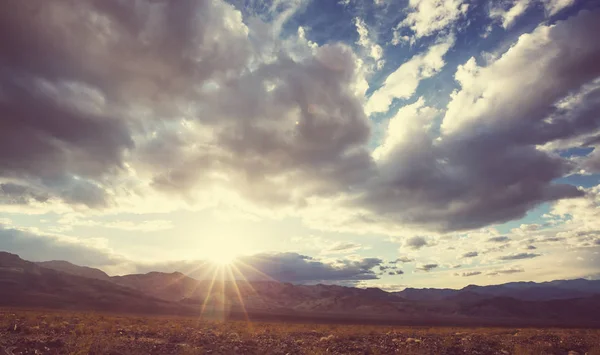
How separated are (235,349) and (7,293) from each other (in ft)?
A: 448

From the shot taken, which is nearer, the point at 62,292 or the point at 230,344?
the point at 230,344

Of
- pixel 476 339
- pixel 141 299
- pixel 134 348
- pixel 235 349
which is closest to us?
pixel 134 348

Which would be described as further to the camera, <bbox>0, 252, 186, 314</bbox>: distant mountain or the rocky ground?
<bbox>0, 252, 186, 314</bbox>: distant mountain

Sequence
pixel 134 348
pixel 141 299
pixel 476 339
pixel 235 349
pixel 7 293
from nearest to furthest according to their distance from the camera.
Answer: pixel 134 348, pixel 235 349, pixel 476 339, pixel 7 293, pixel 141 299

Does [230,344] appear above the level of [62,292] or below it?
below

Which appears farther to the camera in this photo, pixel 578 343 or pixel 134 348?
pixel 578 343

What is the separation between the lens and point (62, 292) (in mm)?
129750

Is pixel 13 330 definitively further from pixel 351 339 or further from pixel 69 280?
pixel 69 280

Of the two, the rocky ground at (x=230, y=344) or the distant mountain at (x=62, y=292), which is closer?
the rocky ground at (x=230, y=344)

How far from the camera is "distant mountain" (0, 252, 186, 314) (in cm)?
11262

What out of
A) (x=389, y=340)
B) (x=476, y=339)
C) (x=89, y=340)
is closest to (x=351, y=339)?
(x=389, y=340)

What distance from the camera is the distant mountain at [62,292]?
113 m

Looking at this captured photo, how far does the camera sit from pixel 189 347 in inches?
886

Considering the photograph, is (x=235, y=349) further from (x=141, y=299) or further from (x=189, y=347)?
(x=141, y=299)
